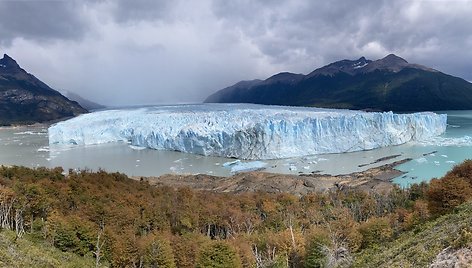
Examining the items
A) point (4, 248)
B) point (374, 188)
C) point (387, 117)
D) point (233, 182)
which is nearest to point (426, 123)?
point (387, 117)

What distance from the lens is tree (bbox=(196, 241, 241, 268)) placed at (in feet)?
39.7

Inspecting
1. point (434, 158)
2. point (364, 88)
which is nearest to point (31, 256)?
point (434, 158)

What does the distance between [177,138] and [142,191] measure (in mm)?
14558

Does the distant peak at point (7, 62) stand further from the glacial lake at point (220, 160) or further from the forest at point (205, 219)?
the forest at point (205, 219)

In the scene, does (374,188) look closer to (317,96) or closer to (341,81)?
(317,96)

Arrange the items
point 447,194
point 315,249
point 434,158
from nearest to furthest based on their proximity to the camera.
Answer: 1. point 315,249
2. point 447,194
3. point 434,158

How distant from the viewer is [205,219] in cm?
1822

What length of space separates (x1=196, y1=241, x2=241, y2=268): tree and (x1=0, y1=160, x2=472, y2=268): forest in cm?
3

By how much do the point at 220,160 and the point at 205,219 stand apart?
13.6 m

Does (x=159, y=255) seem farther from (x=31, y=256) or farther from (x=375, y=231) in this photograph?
(x=375, y=231)

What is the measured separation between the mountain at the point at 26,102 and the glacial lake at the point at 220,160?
50875 millimetres

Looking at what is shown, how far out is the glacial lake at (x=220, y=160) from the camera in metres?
27.5

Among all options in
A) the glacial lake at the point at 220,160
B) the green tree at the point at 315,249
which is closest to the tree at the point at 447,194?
the green tree at the point at 315,249

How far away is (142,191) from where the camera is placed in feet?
68.1
